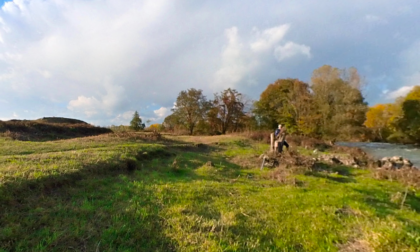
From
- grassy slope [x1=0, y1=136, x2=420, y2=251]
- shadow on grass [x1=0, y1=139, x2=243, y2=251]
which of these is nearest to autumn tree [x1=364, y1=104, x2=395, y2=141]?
grassy slope [x1=0, y1=136, x2=420, y2=251]

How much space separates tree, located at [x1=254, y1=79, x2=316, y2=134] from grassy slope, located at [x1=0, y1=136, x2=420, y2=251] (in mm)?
26051

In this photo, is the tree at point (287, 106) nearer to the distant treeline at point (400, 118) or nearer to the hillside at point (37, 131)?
the distant treeline at point (400, 118)

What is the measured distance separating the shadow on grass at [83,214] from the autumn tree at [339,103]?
29.5 metres

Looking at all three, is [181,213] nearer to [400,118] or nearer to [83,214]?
[83,214]

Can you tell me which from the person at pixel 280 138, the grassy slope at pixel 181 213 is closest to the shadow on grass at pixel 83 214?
the grassy slope at pixel 181 213

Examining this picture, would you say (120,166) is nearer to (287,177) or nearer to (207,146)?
(287,177)

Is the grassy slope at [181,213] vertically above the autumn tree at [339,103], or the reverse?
the autumn tree at [339,103]

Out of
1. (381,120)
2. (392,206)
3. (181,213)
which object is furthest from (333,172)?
(381,120)

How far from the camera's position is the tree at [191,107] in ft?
124

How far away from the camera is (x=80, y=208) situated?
477 centimetres

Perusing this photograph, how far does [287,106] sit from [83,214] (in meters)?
35.0

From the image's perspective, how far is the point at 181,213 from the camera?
4785 millimetres

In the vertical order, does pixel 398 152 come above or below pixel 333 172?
above

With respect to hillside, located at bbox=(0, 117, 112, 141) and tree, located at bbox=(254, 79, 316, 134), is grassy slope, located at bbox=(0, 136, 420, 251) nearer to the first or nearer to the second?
hillside, located at bbox=(0, 117, 112, 141)
